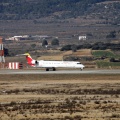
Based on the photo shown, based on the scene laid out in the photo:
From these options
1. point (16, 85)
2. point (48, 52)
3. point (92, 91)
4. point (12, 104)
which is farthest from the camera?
point (48, 52)

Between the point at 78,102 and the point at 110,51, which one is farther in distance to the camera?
the point at 110,51

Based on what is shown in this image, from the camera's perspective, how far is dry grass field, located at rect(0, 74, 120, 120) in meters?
48.9

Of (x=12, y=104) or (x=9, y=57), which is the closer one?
(x=12, y=104)

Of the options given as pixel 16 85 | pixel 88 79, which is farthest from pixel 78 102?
pixel 88 79

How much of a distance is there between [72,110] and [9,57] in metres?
103

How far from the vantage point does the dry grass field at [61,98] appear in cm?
4894

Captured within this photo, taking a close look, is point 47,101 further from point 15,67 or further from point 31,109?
point 15,67

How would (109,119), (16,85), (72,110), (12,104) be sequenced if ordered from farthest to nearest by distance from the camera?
1. (16,85)
2. (12,104)
3. (72,110)
4. (109,119)

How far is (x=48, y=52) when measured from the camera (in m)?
160

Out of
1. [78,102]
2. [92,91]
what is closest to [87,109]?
[78,102]

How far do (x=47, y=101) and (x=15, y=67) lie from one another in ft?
223

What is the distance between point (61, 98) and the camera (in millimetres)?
61750

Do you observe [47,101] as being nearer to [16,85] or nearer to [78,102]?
[78,102]

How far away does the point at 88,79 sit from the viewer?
91438 mm
